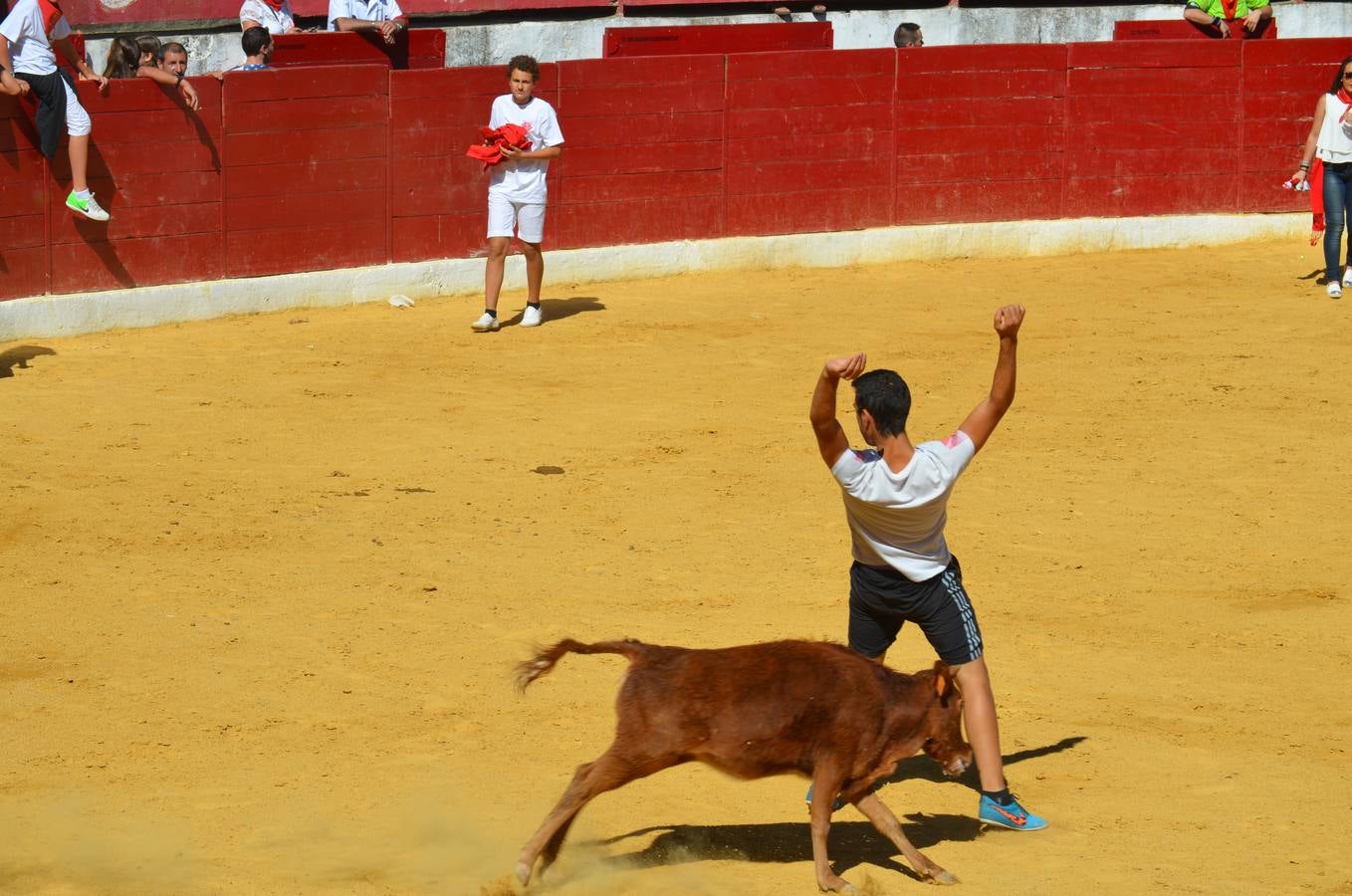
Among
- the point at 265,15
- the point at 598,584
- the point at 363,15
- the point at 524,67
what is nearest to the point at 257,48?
the point at 265,15

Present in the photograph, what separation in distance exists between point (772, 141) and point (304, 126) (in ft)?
13.9

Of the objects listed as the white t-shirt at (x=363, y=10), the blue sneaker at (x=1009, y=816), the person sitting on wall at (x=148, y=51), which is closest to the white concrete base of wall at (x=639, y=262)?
the person sitting on wall at (x=148, y=51)

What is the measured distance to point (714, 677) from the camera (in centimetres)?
509

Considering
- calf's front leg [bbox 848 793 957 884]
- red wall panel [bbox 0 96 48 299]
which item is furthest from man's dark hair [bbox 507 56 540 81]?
calf's front leg [bbox 848 793 957 884]

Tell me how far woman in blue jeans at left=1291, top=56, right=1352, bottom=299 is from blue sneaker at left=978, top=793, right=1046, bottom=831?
9646mm

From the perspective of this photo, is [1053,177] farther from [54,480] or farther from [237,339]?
[54,480]

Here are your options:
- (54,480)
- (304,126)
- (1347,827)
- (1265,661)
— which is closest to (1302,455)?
(1265,661)

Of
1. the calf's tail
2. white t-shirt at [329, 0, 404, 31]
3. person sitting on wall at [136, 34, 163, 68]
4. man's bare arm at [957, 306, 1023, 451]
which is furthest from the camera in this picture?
white t-shirt at [329, 0, 404, 31]

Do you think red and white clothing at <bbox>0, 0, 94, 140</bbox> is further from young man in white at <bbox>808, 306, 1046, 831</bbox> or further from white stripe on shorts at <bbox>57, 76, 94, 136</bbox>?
young man in white at <bbox>808, 306, 1046, 831</bbox>

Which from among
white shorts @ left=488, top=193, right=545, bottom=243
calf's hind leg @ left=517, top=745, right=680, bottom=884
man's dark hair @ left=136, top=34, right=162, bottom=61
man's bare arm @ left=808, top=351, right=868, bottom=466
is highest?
man's dark hair @ left=136, top=34, right=162, bottom=61

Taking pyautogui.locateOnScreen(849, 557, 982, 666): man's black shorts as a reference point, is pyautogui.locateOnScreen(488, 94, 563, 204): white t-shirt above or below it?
above

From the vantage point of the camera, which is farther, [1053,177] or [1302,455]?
[1053,177]

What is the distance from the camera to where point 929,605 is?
18.4 feet

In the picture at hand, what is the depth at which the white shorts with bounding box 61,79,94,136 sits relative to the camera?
12.6 meters
